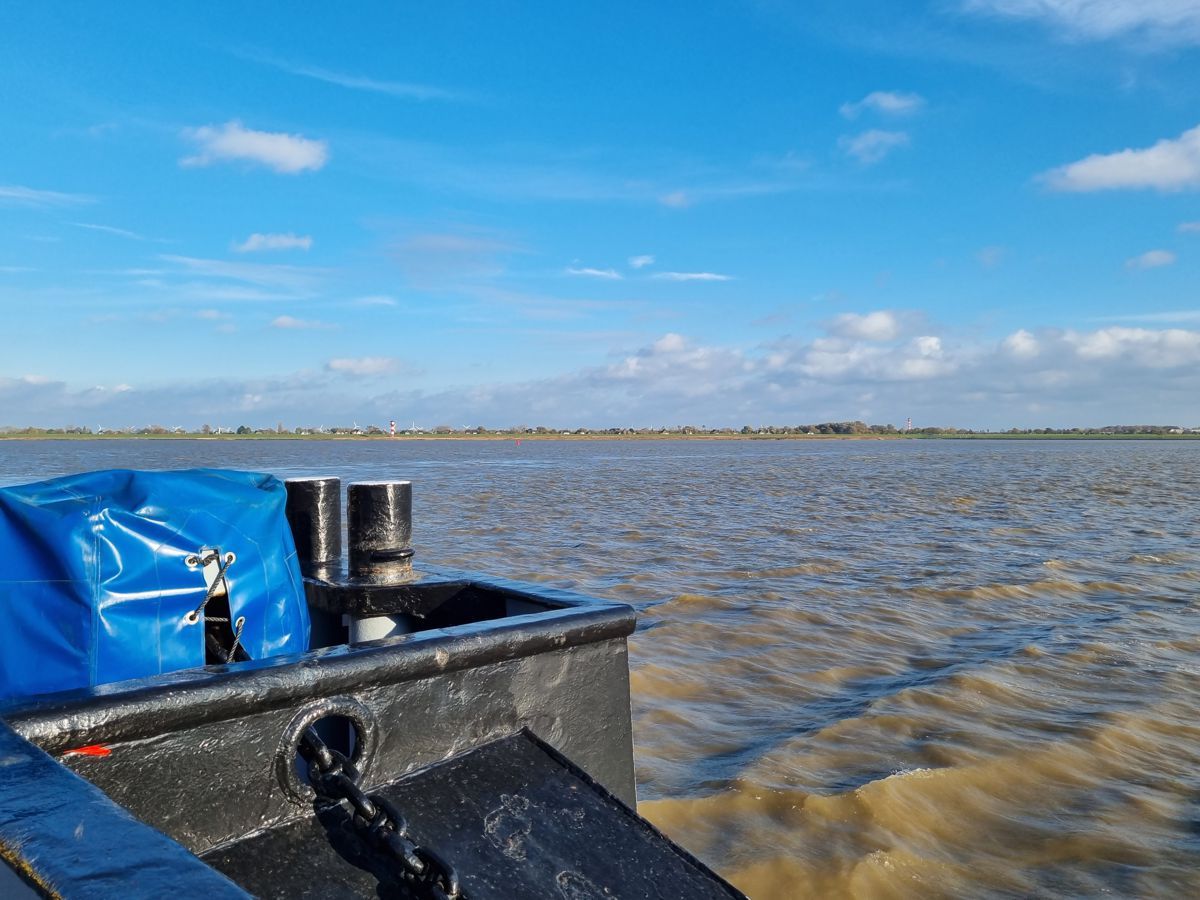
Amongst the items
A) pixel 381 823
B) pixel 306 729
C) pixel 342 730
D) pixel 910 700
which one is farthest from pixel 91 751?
pixel 910 700

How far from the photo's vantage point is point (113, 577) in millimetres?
2506

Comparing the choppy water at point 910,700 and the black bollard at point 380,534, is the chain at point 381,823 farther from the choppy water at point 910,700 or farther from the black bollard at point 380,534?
the choppy water at point 910,700

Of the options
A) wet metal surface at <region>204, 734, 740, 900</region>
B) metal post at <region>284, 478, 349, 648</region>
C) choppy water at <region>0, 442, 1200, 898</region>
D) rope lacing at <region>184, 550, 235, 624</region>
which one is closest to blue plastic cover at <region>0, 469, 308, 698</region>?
rope lacing at <region>184, 550, 235, 624</region>

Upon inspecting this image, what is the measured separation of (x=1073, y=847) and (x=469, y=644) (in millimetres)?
3062

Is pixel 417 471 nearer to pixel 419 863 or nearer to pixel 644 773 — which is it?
pixel 644 773

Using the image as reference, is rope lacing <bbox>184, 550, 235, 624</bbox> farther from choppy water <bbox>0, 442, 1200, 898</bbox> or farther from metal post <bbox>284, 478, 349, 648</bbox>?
choppy water <bbox>0, 442, 1200, 898</bbox>

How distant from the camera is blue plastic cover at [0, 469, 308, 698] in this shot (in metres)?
2.41

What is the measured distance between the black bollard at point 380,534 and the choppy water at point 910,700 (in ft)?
5.74

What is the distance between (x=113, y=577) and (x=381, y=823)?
110 cm

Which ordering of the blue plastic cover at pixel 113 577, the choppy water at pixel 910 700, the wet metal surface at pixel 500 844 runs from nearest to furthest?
1. the wet metal surface at pixel 500 844
2. the blue plastic cover at pixel 113 577
3. the choppy water at pixel 910 700

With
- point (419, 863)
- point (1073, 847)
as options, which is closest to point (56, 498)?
point (419, 863)

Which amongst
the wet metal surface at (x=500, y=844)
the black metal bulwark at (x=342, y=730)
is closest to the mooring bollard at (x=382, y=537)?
the black metal bulwark at (x=342, y=730)

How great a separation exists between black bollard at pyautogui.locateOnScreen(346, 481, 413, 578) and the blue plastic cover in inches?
33.5

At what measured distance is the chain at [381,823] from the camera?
6.16 feet
